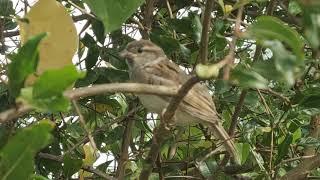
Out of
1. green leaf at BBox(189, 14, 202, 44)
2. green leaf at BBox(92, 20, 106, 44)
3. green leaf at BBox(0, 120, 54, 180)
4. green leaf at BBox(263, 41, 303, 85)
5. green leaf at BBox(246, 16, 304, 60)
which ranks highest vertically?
green leaf at BBox(246, 16, 304, 60)

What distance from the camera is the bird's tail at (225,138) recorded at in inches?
125

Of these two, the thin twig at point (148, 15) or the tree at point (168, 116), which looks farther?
the thin twig at point (148, 15)

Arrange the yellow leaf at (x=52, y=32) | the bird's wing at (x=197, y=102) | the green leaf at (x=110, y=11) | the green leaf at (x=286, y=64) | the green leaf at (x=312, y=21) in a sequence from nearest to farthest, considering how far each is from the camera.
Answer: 1. the green leaf at (x=312, y=21)
2. the green leaf at (x=286, y=64)
3. the yellow leaf at (x=52, y=32)
4. the green leaf at (x=110, y=11)
5. the bird's wing at (x=197, y=102)

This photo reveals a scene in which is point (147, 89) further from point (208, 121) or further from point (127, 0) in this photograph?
point (208, 121)

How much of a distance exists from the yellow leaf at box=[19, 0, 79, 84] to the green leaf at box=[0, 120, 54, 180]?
0.34 m

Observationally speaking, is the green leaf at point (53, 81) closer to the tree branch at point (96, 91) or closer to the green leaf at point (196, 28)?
the tree branch at point (96, 91)

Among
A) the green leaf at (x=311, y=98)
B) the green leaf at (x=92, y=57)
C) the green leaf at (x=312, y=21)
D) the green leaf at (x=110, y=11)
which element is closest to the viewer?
the green leaf at (x=312, y=21)

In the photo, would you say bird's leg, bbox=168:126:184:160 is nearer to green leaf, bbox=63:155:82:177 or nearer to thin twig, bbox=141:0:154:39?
thin twig, bbox=141:0:154:39

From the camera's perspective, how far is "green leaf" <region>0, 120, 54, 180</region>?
48.4 inches

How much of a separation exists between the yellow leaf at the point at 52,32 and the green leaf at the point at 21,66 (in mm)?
317

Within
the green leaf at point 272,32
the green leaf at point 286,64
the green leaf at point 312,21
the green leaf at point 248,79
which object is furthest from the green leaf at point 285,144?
the green leaf at point 312,21

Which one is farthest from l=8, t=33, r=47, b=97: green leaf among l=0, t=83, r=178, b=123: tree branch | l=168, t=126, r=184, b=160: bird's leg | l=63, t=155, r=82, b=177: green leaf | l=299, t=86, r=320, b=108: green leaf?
l=168, t=126, r=184, b=160: bird's leg

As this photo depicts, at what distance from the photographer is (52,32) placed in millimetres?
1747

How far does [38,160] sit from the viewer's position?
3066 mm
